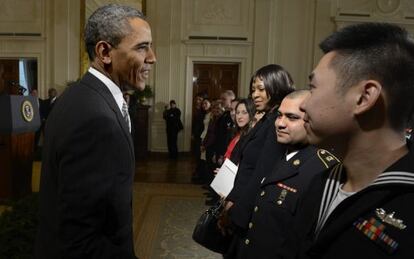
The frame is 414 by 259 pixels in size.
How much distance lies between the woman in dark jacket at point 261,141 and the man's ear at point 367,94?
112 cm

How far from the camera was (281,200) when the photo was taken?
5.60 ft

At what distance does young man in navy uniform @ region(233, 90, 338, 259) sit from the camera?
168 cm

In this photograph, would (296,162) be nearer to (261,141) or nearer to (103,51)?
(261,141)

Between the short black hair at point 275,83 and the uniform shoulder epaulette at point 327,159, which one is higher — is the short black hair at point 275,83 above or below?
above

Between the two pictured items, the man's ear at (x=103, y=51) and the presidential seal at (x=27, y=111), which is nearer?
the man's ear at (x=103, y=51)

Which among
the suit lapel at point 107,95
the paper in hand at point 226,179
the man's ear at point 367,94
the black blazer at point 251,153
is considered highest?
the man's ear at point 367,94

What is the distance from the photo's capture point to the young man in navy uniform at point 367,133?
0.80m

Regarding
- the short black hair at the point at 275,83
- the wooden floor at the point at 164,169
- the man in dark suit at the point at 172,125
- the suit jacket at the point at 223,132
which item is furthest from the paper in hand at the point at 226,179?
the man in dark suit at the point at 172,125

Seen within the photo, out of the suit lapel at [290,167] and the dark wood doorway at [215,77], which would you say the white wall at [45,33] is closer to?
the dark wood doorway at [215,77]

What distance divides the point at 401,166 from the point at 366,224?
15 centimetres

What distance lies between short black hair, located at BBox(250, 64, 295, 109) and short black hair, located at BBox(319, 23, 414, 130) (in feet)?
4.65

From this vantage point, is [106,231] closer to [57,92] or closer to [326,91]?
[326,91]

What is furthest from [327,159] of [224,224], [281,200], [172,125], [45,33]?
[45,33]

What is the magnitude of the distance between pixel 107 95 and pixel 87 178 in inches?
12.1
